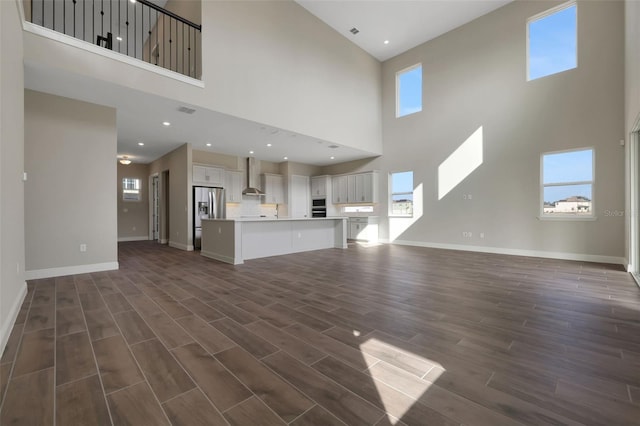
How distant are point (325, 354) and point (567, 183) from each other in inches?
249

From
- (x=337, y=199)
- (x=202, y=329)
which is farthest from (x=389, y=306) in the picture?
(x=337, y=199)

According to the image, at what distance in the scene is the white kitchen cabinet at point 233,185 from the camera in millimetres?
8312

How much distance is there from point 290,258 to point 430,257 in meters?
2.94

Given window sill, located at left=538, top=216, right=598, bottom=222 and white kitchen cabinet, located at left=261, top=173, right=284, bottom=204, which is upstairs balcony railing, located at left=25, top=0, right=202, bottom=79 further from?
window sill, located at left=538, top=216, right=598, bottom=222

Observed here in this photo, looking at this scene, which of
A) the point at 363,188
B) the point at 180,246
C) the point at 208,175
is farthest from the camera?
the point at 363,188

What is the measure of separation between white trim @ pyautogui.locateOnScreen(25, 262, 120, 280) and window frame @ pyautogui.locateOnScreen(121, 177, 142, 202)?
5729mm

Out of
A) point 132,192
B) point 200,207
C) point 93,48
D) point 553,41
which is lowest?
point 200,207

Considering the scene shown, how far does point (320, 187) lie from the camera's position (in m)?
10.1

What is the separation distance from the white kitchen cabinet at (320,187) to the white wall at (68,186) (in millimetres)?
6599

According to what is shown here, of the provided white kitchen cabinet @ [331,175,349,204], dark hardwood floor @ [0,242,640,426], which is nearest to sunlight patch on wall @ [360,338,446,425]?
dark hardwood floor @ [0,242,640,426]

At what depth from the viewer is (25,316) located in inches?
96.8

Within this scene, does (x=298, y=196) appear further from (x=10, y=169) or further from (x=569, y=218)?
(x=10, y=169)

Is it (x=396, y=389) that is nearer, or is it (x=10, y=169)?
(x=396, y=389)

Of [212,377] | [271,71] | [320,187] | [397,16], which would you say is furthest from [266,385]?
[320,187]
